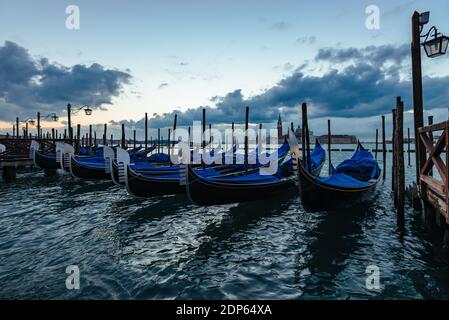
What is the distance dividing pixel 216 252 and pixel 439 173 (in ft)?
14.8

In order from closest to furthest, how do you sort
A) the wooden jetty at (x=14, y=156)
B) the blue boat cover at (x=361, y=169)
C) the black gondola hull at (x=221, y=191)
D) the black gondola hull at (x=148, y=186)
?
the black gondola hull at (x=221, y=191)
the black gondola hull at (x=148, y=186)
the blue boat cover at (x=361, y=169)
the wooden jetty at (x=14, y=156)

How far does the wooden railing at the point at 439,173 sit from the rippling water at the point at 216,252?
993mm

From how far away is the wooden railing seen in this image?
4.23 meters

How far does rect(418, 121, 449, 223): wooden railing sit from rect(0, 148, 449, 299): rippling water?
3.26ft

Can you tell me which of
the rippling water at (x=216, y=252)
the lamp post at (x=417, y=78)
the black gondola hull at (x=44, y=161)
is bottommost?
the rippling water at (x=216, y=252)

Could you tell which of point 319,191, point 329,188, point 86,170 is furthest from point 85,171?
point 329,188

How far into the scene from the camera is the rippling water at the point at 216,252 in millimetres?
4137

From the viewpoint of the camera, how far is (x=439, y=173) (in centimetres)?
489

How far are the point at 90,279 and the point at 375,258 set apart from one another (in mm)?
5195

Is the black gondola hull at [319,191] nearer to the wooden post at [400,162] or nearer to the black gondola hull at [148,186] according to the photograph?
the wooden post at [400,162]

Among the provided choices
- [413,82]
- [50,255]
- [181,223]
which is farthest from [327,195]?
[50,255]

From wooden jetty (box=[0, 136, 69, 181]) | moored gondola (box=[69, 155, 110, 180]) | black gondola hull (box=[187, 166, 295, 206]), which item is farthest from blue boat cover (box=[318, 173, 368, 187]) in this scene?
wooden jetty (box=[0, 136, 69, 181])

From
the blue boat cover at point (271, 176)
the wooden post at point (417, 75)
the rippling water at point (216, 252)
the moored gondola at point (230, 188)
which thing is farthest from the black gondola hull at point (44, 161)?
the wooden post at point (417, 75)

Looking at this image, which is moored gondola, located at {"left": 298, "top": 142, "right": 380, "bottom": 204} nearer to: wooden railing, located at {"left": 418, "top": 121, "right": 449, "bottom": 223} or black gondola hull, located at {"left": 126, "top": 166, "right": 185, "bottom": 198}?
wooden railing, located at {"left": 418, "top": 121, "right": 449, "bottom": 223}
